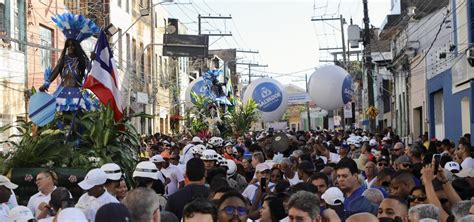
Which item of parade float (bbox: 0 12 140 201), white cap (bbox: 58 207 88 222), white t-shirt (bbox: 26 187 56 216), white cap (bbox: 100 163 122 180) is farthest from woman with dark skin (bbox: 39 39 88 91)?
white cap (bbox: 58 207 88 222)

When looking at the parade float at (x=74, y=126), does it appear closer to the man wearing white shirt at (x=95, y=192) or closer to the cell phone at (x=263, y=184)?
the cell phone at (x=263, y=184)

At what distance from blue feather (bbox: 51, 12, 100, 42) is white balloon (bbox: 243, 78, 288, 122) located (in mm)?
20241

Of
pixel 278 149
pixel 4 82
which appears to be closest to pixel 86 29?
pixel 278 149

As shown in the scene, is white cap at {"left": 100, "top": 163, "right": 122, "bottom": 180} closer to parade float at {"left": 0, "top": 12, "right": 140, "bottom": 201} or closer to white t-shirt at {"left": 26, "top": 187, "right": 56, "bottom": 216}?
white t-shirt at {"left": 26, "top": 187, "right": 56, "bottom": 216}

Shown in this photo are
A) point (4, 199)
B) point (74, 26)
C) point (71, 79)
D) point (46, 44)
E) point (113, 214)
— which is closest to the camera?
point (113, 214)

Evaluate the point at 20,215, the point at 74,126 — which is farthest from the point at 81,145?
the point at 20,215

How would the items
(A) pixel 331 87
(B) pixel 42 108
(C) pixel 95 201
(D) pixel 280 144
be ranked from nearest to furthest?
(C) pixel 95 201
(B) pixel 42 108
(D) pixel 280 144
(A) pixel 331 87

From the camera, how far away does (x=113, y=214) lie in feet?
15.6

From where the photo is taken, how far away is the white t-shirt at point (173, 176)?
443 inches

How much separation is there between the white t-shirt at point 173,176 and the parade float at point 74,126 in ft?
1.84

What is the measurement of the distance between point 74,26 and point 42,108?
4.69ft

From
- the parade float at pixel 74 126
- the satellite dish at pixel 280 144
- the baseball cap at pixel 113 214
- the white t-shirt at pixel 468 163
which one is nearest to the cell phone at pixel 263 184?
the parade float at pixel 74 126

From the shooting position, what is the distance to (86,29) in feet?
39.2

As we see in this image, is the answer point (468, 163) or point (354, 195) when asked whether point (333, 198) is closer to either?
point (354, 195)
